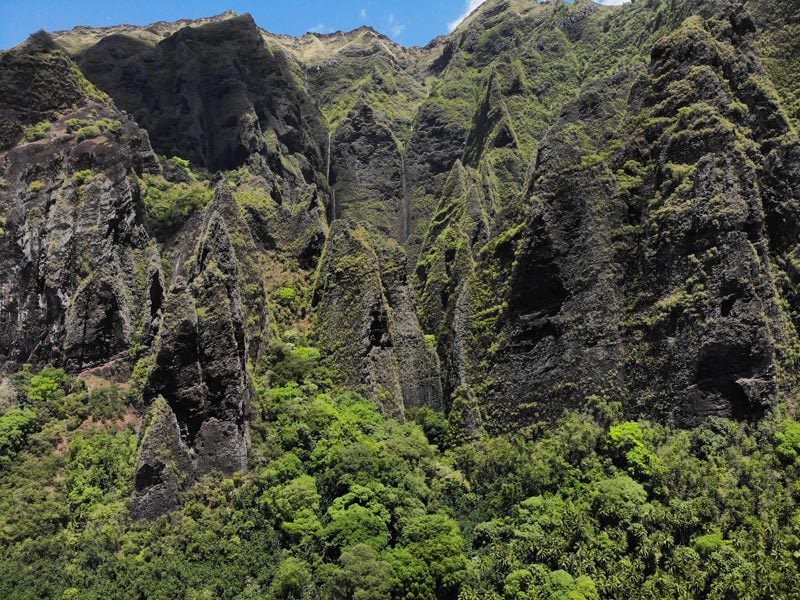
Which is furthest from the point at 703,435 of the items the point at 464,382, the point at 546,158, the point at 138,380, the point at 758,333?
the point at 138,380

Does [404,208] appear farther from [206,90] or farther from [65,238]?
[65,238]

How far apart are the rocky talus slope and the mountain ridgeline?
8.4 inches

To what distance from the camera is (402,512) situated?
47531 millimetres

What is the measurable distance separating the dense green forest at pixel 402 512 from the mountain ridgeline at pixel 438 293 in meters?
0.41

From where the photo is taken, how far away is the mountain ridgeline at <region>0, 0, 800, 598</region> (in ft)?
159

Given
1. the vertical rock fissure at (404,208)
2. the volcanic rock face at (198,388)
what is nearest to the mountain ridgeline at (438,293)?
the volcanic rock face at (198,388)

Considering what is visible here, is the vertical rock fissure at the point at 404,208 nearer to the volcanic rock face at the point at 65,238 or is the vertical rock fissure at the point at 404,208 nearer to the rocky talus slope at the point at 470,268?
the rocky talus slope at the point at 470,268

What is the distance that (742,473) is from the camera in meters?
43.9

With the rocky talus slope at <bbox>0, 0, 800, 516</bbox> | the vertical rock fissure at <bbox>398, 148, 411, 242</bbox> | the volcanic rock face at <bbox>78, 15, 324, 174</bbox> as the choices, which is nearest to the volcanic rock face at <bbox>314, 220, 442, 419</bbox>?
the rocky talus slope at <bbox>0, 0, 800, 516</bbox>

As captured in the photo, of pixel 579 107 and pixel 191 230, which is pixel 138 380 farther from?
pixel 579 107

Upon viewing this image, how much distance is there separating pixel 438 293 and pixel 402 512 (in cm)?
3188

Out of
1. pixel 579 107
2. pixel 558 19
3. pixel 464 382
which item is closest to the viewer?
pixel 464 382

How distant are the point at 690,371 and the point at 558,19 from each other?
112m

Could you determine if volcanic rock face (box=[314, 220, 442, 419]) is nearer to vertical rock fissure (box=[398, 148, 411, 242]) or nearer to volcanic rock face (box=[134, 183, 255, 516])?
volcanic rock face (box=[134, 183, 255, 516])
